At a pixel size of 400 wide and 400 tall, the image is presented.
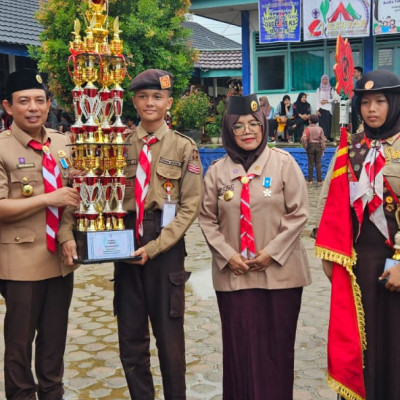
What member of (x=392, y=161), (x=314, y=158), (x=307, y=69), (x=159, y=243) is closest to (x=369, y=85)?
(x=392, y=161)

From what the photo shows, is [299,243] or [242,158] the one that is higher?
[242,158]

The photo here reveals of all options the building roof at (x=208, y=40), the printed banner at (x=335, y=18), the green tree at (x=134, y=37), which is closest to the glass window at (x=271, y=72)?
the printed banner at (x=335, y=18)

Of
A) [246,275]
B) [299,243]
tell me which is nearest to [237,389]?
[246,275]

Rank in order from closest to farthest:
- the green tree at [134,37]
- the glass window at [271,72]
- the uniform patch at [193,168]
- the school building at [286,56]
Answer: the uniform patch at [193,168]
the green tree at [134,37]
the school building at [286,56]
the glass window at [271,72]

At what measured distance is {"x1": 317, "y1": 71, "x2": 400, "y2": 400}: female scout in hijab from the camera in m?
2.86

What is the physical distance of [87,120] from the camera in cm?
306

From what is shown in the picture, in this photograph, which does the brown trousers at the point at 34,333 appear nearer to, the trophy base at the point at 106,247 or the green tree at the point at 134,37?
the trophy base at the point at 106,247

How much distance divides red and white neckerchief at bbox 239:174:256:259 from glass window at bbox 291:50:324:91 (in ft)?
41.6

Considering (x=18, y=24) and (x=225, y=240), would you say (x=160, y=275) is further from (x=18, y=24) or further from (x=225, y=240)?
(x=18, y=24)

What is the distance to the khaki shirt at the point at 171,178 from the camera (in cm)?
309

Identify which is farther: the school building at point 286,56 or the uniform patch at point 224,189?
the school building at point 286,56

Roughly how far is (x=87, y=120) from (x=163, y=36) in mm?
9377

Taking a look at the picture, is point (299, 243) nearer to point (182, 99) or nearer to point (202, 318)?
point (202, 318)

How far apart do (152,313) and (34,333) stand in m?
0.68
